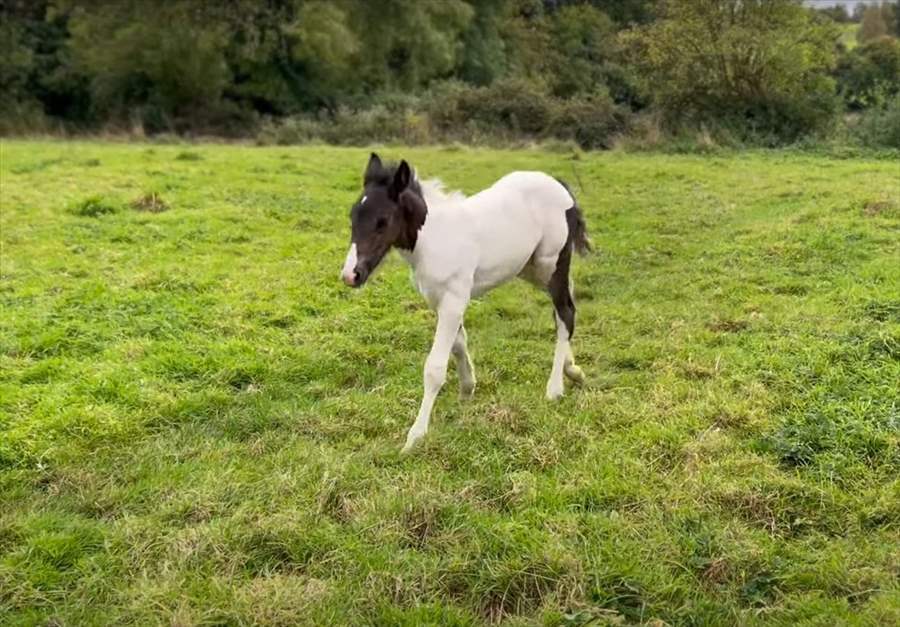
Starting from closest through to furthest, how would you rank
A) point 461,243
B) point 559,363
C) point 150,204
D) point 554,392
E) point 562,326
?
point 461,243
point 554,392
point 559,363
point 562,326
point 150,204

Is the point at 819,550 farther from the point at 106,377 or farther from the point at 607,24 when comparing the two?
the point at 607,24

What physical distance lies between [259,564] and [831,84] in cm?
2303

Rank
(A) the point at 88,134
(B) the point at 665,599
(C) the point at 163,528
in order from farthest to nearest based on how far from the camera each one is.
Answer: (A) the point at 88,134, (C) the point at 163,528, (B) the point at 665,599

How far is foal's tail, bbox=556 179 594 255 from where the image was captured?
19.1ft

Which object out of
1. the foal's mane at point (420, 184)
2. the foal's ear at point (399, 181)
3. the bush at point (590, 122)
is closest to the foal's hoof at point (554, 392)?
the foal's mane at point (420, 184)

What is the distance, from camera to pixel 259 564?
136 inches

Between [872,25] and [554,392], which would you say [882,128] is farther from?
[872,25]

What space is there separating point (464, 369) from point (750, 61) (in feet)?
64.4

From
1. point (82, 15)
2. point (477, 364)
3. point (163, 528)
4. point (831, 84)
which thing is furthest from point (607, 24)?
point (163, 528)

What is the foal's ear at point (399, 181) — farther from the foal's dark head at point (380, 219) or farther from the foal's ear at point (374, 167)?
A: the foal's ear at point (374, 167)

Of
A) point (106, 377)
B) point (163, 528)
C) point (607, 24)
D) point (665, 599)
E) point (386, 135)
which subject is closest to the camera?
point (665, 599)

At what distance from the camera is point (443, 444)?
456 cm

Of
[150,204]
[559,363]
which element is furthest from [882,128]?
[559,363]

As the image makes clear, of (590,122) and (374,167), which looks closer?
(374,167)
